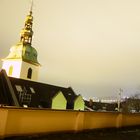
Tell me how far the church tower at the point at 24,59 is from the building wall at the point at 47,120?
40.6 meters

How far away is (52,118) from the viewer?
43.5 ft

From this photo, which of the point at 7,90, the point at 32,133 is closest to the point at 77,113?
the point at 32,133

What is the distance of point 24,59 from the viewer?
188 feet

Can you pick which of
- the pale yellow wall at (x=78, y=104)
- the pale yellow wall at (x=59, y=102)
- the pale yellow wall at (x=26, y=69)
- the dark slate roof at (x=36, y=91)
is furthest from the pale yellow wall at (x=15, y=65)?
the pale yellow wall at (x=78, y=104)

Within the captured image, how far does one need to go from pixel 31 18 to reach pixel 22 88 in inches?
785

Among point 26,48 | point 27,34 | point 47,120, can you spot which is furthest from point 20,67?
point 47,120

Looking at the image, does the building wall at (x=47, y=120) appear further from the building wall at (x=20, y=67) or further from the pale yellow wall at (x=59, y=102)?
the building wall at (x=20, y=67)

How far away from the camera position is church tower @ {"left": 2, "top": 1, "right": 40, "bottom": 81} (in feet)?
188

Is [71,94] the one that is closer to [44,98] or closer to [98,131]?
[44,98]

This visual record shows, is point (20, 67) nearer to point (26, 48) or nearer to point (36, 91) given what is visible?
point (26, 48)

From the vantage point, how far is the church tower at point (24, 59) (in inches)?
2258

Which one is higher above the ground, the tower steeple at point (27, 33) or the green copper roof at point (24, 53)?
the tower steeple at point (27, 33)

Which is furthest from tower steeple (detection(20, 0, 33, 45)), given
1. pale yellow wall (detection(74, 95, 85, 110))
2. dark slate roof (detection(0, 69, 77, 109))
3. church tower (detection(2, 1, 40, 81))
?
pale yellow wall (detection(74, 95, 85, 110))

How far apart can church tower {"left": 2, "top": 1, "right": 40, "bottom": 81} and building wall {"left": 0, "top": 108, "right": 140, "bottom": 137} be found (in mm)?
40636
